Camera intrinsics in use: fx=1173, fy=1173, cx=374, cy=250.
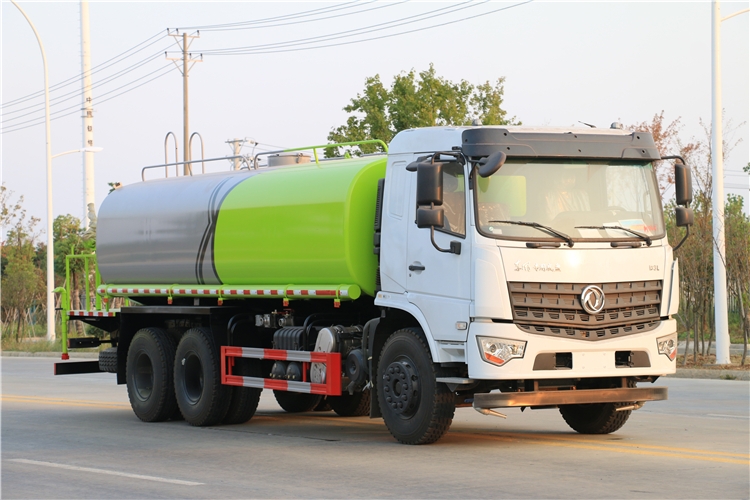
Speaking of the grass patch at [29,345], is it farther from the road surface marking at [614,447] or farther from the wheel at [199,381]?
the road surface marking at [614,447]

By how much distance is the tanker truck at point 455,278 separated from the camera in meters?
11.0

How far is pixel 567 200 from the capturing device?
1137 centimetres

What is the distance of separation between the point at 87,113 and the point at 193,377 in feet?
90.0

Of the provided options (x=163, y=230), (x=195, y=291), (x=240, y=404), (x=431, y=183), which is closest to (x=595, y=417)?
(x=431, y=183)

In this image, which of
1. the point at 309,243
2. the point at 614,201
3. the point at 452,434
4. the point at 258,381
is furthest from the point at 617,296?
the point at 258,381

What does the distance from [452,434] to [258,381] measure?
2588 mm

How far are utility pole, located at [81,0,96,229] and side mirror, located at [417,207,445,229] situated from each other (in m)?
28.7

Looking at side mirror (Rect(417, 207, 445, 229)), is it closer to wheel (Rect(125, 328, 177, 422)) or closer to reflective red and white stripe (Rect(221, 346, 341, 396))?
reflective red and white stripe (Rect(221, 346, 341, 396))

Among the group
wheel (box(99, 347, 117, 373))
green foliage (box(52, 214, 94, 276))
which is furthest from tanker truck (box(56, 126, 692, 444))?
green foliage (box(52, 214, 94, 276))

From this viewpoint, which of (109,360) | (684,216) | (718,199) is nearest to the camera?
(684,216)

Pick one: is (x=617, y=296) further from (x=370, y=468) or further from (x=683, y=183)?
(x=370, y=468)

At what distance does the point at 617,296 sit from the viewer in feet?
37.1

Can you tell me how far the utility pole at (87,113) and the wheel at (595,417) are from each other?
91.1 feet

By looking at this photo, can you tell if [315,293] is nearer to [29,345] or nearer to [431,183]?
[431,183]
